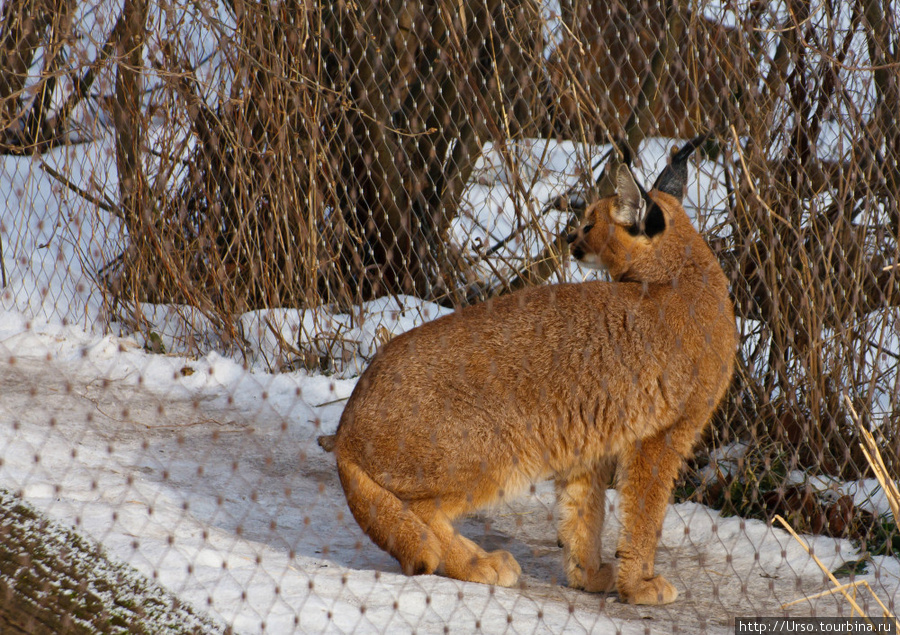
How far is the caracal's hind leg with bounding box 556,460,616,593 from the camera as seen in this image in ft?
12.3

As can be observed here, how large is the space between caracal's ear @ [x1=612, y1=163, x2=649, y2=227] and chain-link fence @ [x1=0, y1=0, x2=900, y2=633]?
0.19 ft

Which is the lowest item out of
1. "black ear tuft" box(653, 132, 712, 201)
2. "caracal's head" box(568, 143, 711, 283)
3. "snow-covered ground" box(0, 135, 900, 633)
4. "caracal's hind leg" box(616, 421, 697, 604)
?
"snow-covered ground" box(0, 135, 900, 633)

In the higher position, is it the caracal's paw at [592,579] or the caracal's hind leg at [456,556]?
the caracal's hind leg at [456,556]

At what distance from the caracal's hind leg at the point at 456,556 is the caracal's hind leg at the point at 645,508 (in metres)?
0.46

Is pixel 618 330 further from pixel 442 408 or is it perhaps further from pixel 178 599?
pixel 178 599

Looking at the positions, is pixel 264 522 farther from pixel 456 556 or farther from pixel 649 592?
pixel 649 592

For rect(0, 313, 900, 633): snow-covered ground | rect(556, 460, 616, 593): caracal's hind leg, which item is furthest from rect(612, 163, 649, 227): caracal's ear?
rect(0, 313, 900, 633): snow-covered ground

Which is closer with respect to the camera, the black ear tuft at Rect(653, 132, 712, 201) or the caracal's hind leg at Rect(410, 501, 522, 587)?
the caracal's hind leg at Rect(410, 501, 522, 587)

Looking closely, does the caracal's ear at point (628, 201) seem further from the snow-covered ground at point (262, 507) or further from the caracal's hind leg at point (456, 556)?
the caracal's hind leg at point (456, 556)

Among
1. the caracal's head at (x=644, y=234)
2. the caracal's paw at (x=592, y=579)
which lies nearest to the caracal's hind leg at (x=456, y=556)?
the caracal's paw at (x=592, y=579)

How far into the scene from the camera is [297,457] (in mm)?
4840

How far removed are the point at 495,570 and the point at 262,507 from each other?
127 centimetres

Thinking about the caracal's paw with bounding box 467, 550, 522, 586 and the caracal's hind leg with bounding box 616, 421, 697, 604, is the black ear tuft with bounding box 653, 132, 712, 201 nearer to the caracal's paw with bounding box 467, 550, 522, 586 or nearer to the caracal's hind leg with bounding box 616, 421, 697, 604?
the caracal's hind leg with bounding box 616, 421, 697, 604

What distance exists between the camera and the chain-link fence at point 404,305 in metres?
3.31
